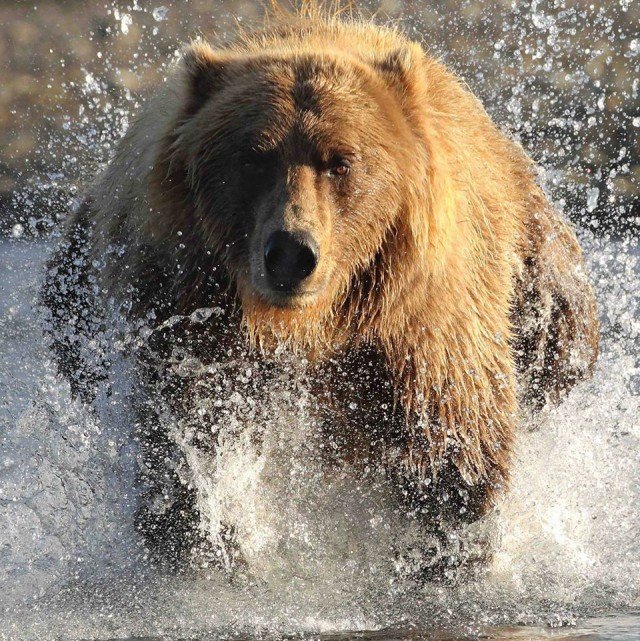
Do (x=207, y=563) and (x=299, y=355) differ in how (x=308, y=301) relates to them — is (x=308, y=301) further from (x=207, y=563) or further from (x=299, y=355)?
(x=207, y=563)

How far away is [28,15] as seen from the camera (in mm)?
13625

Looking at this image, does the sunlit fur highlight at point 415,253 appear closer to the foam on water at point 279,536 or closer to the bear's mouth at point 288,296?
the bear's mouth at point 288,296

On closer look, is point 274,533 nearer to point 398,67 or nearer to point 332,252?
point 332,252

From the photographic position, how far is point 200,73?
4.35 m

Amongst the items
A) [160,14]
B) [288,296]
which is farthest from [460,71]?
[288,296]

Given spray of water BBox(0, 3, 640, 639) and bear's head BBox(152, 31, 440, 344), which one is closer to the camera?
bear's head BBox(152, 31, 440, 344)

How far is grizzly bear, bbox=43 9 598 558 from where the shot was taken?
405cm

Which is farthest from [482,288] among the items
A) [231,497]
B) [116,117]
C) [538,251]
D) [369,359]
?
[116,117]

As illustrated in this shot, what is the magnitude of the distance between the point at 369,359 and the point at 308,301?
0.56 metres

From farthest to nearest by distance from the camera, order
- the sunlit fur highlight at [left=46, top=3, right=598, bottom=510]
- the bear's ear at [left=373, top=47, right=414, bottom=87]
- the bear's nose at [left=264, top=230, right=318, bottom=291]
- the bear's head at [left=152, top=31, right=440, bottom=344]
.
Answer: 1. the bear's ear at [left=373, top=47, right=414, bottom=87]
2. the sunlit fur highlight at [left=46, top=3, right=598, bottom=510]
3. the bear's head at [left=152, top=31, right=440, bottom=344]
4. the bear's nose at [left=264, top=230, right=318, bottom=291]

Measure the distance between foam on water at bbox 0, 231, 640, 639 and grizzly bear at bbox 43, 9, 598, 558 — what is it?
0.18 metres

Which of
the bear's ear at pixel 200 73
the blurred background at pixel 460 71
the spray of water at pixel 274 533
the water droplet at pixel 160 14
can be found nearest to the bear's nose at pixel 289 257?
the spray of water at pixel 274 533

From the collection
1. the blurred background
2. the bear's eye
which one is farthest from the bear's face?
the blurred background

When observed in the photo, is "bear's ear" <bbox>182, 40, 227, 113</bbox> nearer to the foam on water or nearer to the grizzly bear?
the grizzly bear
